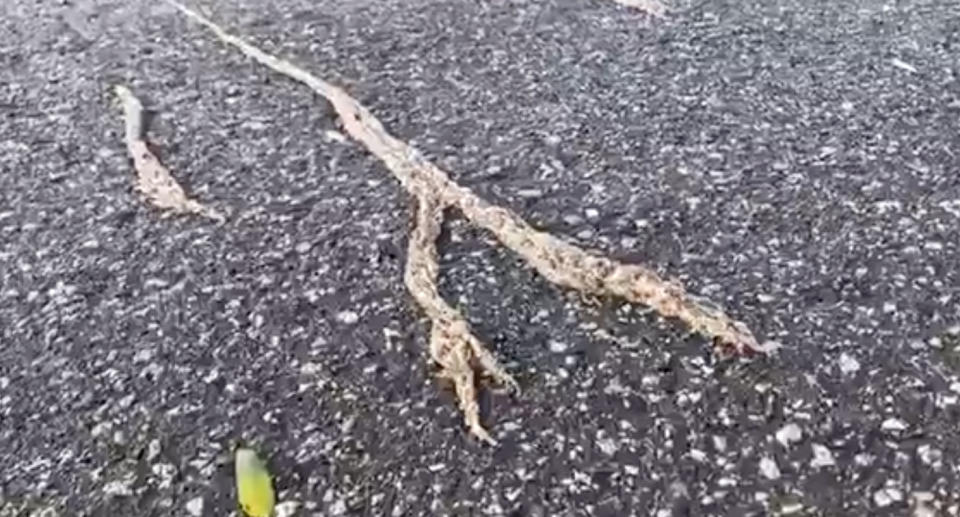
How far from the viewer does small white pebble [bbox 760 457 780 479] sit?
1.17 m

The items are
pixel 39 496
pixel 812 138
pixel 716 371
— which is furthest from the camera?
pixel 812 138

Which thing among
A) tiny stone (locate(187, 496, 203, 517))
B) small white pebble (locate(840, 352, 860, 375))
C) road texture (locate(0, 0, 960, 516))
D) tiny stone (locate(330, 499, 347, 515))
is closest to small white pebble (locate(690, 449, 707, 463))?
road texture (locate(0, 0, 960, 516))

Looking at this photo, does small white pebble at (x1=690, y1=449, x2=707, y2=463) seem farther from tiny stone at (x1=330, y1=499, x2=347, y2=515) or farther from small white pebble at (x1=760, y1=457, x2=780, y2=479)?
tiny stone at (x1=330, y1=499, x2=347, y2=515)

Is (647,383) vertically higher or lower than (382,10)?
higher

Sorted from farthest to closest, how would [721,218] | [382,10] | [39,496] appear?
[382,10]
[721,218]
[39,496]

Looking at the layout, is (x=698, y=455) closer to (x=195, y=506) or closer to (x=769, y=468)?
(x=769, y=468)

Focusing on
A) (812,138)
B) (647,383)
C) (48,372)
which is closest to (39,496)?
(48,372)

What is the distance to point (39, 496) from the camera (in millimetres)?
1194

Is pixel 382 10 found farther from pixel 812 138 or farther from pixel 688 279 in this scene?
pixel 688 279

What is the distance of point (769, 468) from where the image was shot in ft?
3.85

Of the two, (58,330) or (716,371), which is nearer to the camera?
(716,371)

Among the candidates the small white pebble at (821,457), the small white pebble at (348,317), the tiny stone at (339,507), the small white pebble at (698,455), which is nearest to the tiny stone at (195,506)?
the tiny stone at (339,507)

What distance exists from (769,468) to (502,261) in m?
0.45

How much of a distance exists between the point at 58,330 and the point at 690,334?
0.71m
